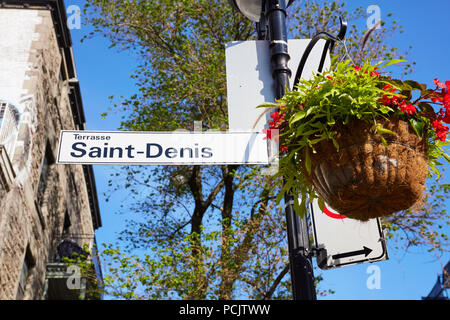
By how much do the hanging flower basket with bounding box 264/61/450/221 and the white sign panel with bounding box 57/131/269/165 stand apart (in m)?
0.73

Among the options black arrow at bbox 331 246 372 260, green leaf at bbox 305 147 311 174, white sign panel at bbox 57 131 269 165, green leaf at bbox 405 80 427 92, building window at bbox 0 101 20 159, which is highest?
building window at bbox 0 101 20 159

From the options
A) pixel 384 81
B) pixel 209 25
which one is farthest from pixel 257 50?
pixel 209 25

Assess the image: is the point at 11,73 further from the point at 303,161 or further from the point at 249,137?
the point at 303,161

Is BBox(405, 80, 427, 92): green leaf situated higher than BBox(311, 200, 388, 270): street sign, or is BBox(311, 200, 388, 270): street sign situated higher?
BBox(405, 80, 427, 92): green leaf

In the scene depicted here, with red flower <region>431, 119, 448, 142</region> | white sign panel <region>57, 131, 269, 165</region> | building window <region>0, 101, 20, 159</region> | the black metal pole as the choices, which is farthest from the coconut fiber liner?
building window <region>0, 101, 20, 159</region>

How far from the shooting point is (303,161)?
2305mm

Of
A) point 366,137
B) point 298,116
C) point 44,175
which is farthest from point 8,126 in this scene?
point 366,137

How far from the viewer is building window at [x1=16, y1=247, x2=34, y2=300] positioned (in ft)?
38.9

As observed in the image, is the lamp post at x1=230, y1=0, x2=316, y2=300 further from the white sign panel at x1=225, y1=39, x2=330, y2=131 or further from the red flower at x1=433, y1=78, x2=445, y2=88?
the red flower at x1=433, y1=78, x2=445, y2=88

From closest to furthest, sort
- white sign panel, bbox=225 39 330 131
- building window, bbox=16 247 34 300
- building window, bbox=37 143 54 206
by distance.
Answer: white sign panel, bbox=225 39 330 131 → building window, bbox=16 247 34 300 → building window, bbox=37 143 54 206

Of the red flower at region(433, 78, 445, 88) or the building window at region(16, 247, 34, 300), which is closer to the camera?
the red flower at region(433, 78, 445, 88)

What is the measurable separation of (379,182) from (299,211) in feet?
1.85

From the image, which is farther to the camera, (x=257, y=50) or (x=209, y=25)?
(x=209, y=25)

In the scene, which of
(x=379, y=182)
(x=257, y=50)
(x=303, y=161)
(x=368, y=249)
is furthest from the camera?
(x=257, y=50)
